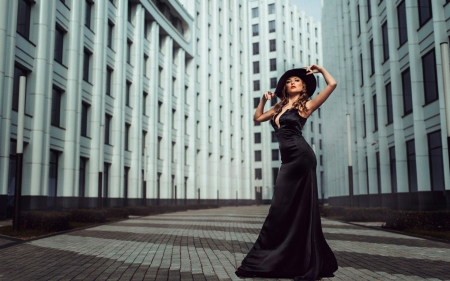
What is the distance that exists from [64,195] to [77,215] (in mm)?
7565

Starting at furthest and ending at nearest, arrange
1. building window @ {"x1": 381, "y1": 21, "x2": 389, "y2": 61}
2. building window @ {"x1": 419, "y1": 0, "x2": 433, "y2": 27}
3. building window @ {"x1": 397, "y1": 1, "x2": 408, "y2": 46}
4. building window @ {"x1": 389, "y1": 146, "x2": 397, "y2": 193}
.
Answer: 1. building window @ {"x1": 381, "y1": 21, "x2": 389, "y2": 61}
2. building window @ {"x1": 389, "y1": 146, "x2": 397, "y2": 193}
3. building window @ {"x1": 397, "y1": 1, "x2": 408, "y2": 46}
4. building window @ {"x1": 419, "y1": 0, "x2": 433, "y2": 27}

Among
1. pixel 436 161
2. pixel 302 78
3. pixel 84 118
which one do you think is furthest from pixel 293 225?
pixel 84 118

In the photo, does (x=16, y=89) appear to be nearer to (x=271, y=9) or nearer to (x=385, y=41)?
(x=385, y=41)

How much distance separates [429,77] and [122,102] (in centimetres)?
2146

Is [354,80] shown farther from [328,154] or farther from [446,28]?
[328,154]

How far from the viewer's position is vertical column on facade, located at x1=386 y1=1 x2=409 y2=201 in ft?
79.8

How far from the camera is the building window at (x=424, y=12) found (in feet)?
68.9

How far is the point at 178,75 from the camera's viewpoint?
4762 cm

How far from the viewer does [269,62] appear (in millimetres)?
80938

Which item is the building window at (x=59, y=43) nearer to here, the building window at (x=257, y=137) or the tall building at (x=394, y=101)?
the tall building at (x=394, y=101)

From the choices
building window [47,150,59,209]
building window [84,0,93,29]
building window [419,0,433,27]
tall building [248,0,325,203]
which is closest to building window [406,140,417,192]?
building window [419,0,433,27]

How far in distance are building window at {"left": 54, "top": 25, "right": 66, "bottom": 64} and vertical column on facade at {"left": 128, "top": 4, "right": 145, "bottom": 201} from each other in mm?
10499

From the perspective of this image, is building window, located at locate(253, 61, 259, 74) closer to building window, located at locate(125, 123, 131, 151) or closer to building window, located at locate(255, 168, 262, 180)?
building window, located at locate(255, 168, 262, 180)

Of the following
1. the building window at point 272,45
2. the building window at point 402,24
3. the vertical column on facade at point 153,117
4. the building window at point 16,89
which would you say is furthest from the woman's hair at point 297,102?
the building window at point 272,45
